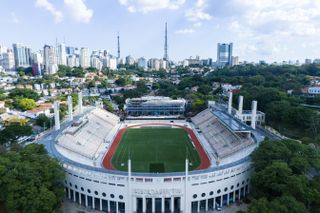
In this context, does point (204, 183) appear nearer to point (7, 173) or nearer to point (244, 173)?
point (244, 173)

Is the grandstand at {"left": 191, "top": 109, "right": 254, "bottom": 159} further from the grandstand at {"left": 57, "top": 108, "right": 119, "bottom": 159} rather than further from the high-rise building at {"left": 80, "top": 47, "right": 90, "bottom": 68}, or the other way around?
the high-rise building at {"left": 80, "top": 47, "right": 90, "bottom": 68}

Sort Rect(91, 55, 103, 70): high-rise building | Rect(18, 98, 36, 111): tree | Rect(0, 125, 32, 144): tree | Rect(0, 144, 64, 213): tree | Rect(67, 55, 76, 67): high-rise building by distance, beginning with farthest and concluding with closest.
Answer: Rect(91, 55, 103, 70): high-rise building → Rect(67, 55, 76, 67): high-rise building → Rect(18, 98, 36, 111): tree → Rect(0, 125, 32, 144): tree → Rect(0, 144, 64, 213): tree

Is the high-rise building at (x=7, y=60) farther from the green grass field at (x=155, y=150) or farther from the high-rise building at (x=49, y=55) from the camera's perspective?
the green grass field at (x=155, y=150)

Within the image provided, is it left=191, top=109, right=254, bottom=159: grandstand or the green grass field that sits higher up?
left=191, top=109, right=254, bottom=159: grandstand

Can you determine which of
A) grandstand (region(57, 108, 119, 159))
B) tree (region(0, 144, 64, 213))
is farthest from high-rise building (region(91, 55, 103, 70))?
tree (region(0, 144, 64, 213))

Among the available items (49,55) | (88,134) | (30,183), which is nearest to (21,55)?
(49,55)

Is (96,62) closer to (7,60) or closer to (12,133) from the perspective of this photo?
(7,60)

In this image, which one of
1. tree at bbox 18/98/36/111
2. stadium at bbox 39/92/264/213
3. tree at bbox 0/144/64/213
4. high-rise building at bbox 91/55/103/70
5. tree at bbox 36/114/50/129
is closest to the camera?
tree at bbox 0/144/64/213

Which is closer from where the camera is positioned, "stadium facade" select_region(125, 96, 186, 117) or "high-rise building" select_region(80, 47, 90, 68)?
"stadium facade" select_region(125, 96, 186, 117)
